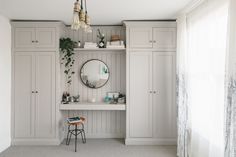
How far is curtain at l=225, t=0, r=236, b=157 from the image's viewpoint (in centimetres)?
235

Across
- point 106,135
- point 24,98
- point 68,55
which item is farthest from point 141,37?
point 24,98

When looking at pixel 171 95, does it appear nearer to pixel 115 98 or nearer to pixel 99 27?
pixel 115 98

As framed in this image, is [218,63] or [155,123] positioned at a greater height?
[218,63]

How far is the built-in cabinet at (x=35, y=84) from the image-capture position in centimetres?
488

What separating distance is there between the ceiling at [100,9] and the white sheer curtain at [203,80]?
407 millimetres

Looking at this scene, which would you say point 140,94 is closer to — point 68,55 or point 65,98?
point 65,98

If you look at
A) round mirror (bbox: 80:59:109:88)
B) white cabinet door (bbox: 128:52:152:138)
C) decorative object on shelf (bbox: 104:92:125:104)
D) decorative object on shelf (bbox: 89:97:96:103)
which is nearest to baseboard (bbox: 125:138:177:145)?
white cabinet door (bbox: 128:52:152:138)

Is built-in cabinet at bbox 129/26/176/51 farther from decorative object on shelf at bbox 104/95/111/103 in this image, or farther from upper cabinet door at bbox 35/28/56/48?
upper cabinet door at bbox 35/28/56/48

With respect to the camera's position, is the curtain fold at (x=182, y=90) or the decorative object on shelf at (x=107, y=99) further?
the decorative object on shelf at (x=107, y=99)

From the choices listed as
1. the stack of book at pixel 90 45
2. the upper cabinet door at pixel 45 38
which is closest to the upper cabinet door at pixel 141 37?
the stack of book at pixel 90 45

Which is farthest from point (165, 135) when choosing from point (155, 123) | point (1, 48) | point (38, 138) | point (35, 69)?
point (1, 48)

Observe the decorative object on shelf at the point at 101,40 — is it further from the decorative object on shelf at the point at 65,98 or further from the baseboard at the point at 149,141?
the baseboard at the point at 149,141

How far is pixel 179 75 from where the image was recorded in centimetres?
426

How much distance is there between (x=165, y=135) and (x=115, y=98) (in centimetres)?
130
